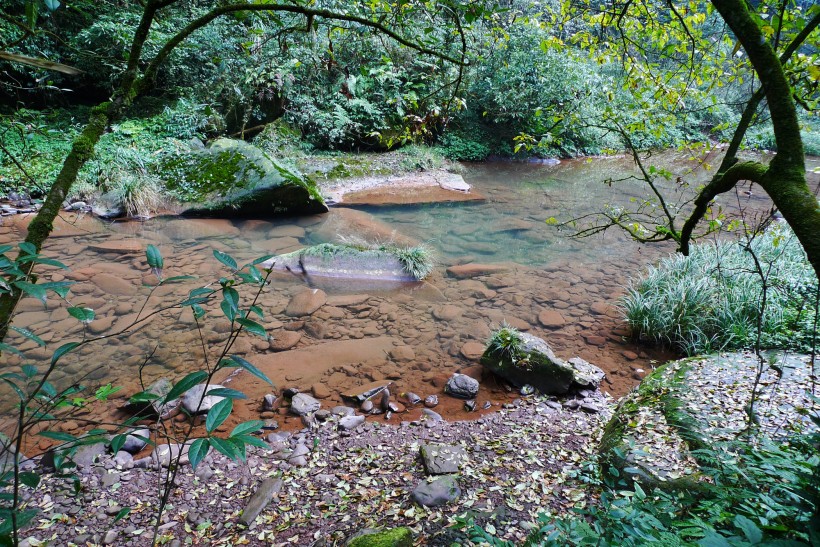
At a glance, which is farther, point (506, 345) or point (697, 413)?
point (506, 345)

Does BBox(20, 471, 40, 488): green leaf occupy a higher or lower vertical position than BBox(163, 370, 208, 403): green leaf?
lower

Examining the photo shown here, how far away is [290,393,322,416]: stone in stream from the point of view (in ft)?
11.1

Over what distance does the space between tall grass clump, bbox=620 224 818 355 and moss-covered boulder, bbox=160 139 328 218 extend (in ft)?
18.8

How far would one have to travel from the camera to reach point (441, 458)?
2750 millimetres

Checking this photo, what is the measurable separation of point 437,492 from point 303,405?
142cm

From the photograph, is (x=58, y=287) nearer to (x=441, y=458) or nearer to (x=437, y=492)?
(x=437, y=492)

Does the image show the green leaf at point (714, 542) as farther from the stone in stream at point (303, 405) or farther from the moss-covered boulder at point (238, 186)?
the moss-covered boulder at point (238, 186)

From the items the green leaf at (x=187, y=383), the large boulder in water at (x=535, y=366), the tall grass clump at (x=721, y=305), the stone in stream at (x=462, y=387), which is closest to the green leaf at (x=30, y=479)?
the green leaf at (x=187, y=383)

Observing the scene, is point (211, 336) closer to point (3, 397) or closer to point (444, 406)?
point (3, 397)

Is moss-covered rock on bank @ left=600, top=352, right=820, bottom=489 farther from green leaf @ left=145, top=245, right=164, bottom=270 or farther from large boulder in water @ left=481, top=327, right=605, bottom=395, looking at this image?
green leaf @ left=145, top=245, right=164, bottom=270

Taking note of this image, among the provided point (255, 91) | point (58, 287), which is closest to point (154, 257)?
point (58, 287)

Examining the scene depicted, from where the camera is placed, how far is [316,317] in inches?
192

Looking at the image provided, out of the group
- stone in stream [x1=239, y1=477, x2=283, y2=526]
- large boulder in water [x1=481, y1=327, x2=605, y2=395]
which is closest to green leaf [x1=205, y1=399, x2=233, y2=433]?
stone in stream [x1=239, y1=477, x2=283, y2=526]

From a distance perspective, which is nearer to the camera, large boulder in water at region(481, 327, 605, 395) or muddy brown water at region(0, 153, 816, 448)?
large boulder in water at region(481, 327, 605, 395)
